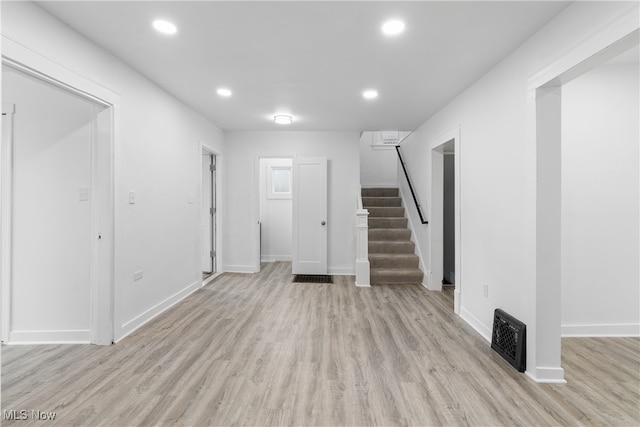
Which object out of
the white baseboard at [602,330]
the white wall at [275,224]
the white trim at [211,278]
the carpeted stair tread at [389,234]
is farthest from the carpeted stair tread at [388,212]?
the white baseboard at [602,330]

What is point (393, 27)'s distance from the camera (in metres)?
2.11

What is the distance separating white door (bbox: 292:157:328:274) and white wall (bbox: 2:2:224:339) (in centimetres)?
171

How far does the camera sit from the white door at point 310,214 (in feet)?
16.8

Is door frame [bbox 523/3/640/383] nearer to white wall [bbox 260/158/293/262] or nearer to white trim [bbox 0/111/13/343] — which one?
white trim [bbox 0/111/13/343]

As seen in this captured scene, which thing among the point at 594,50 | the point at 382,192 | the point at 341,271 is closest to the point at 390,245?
the point at 341,271

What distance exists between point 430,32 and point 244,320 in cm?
318

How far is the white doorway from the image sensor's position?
255 centimetres

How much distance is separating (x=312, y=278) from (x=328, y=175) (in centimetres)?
187

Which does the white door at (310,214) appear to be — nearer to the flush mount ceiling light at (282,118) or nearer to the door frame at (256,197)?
the door frame at (256,197)

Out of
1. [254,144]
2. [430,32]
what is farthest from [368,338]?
[254,144]

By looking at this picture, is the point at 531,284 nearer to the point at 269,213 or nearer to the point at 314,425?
the point at 314,425

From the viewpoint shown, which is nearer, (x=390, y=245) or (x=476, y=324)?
(x=476, y=324)

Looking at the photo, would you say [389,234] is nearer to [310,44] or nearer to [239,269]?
[239,269]

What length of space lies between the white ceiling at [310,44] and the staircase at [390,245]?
2371 millimetres
